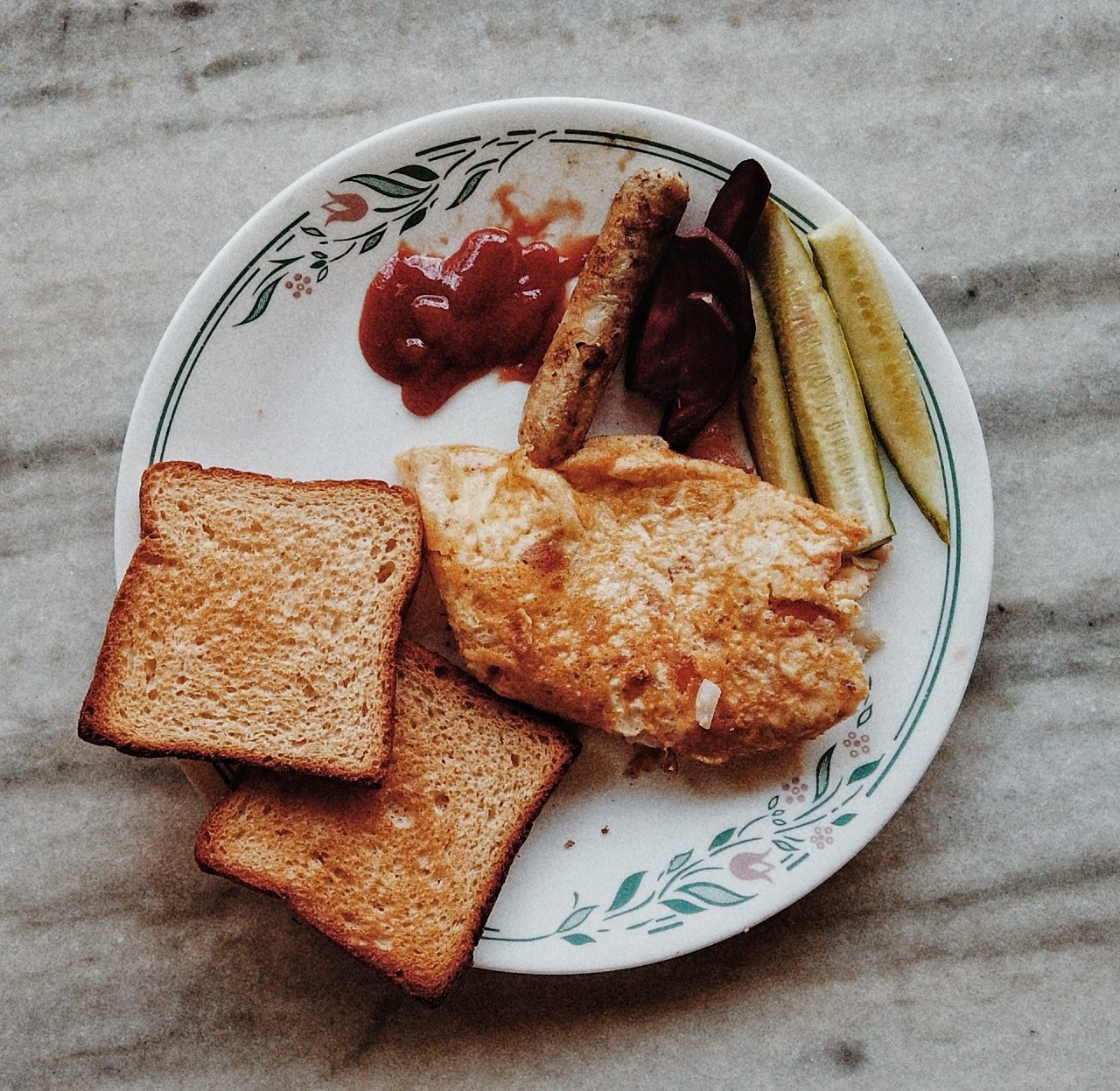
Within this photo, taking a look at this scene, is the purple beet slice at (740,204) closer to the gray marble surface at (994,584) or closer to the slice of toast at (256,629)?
the gray marble surface at (994,584)

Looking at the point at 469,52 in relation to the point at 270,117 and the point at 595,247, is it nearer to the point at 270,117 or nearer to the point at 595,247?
the point at 270,117

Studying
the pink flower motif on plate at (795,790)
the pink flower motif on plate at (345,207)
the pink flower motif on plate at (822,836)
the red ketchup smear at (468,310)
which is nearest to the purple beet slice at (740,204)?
the red ketchup smear at (468,310)

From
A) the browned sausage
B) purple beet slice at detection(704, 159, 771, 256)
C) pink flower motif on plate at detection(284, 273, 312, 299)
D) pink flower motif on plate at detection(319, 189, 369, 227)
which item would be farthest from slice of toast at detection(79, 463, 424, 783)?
purple beet slice at detection(704, 159, 771, 256)

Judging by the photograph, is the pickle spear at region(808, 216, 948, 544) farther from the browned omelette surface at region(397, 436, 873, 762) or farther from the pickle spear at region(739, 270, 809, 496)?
the browned omelette surface at region(397, 436, 873, 762)

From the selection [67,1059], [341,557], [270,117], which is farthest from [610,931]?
[270,117]

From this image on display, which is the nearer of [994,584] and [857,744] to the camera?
[857,744]

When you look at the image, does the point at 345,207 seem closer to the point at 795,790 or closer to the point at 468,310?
the point at 468,310

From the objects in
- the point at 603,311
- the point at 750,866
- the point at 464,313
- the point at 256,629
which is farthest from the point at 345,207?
the point at 750,866
